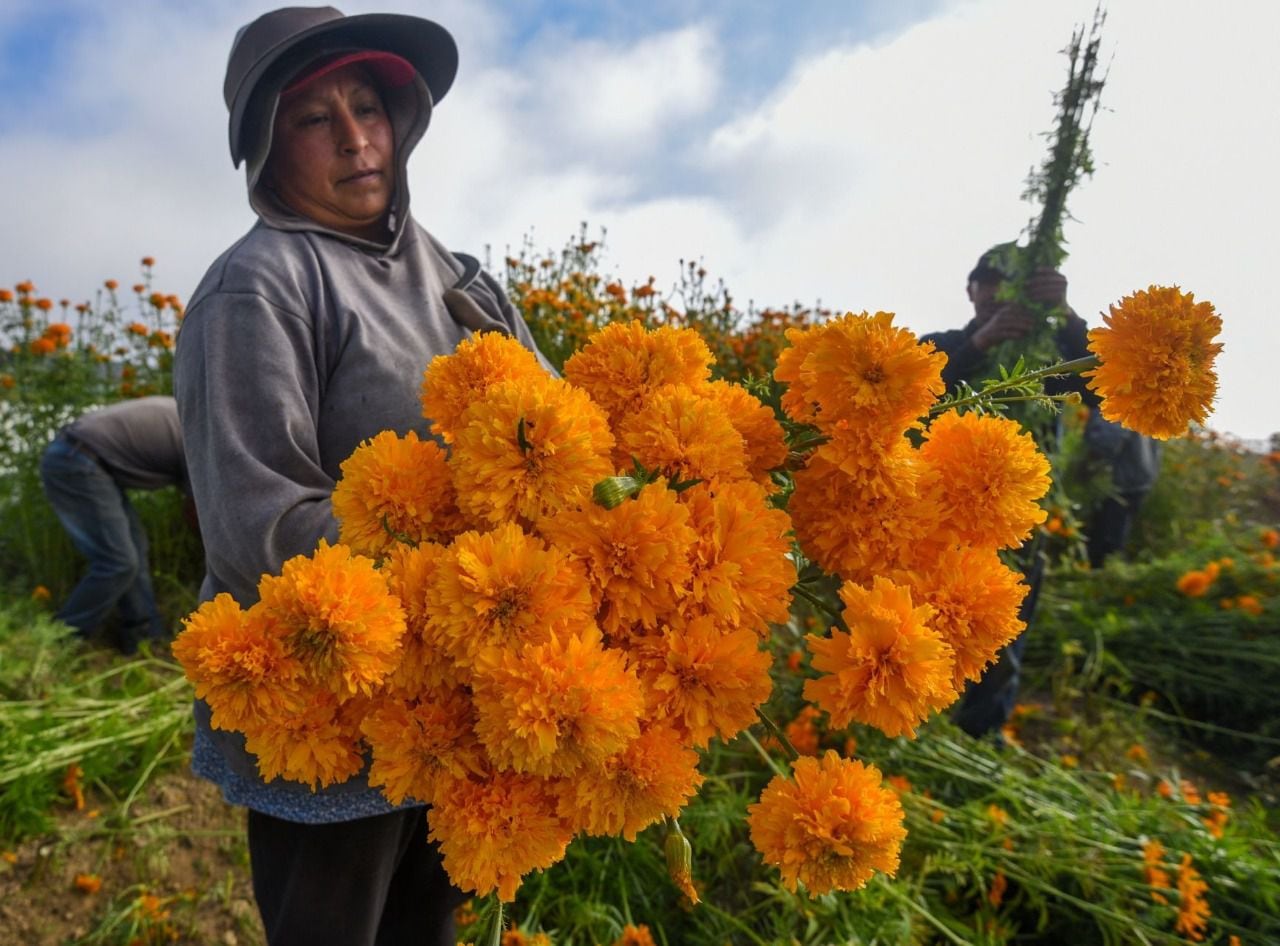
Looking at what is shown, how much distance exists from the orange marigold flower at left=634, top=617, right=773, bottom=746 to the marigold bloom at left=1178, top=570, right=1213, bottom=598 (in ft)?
15.5

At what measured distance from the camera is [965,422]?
0.72 metres

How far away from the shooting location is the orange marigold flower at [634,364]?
747 millimetres

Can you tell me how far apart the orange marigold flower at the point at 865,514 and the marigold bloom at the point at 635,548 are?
0.15 metres

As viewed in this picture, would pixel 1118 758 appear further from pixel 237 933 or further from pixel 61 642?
pixel 61 642

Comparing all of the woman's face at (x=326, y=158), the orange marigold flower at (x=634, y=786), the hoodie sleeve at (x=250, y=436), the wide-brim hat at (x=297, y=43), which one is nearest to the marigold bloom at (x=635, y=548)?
the orange marigold flower at (x=634, y=786)

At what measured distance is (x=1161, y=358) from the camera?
2.12 ft

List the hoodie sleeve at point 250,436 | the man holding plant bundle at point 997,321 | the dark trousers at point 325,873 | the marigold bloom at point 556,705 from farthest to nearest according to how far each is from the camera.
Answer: the man holding plant bundle at point 997,321, the dark trousers at point 325,873, the hoodie sleeve at point 250,436, the marigold bloom at point 556,705

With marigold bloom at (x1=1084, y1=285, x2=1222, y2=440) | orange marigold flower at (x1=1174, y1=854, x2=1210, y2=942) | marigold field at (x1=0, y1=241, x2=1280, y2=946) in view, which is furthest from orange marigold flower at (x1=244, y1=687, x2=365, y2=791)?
orange marigold flower at (x1=1174, y1=854, x2=1210, y2=942)

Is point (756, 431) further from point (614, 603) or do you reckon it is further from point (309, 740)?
point (309, 740)

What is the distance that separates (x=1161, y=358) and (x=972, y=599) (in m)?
0.27

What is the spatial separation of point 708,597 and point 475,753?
0.83 ft

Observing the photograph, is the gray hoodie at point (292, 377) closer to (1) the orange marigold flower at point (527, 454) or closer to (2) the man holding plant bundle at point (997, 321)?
(1) the orange marigold flower at point (527, 454)

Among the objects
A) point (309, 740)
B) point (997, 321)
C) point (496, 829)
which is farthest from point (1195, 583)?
point (309, 740)

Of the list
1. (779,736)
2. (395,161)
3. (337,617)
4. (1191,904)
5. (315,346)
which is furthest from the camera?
(1191,904)
